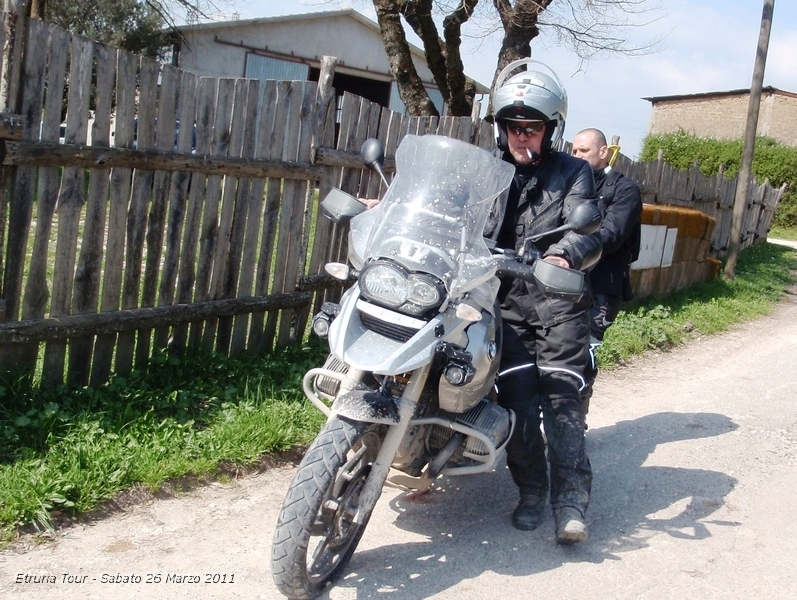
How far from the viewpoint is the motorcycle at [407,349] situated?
3.15 meters

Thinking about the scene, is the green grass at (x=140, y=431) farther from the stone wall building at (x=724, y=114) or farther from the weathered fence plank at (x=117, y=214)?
the stone wall building at (x=724, y=114)

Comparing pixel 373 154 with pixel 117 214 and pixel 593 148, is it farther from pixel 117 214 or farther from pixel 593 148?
pixel 593 148

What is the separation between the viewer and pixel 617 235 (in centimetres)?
511

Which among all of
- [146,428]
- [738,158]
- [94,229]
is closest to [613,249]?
[146,428]

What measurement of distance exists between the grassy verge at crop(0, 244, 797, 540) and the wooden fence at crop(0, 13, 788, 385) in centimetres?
19

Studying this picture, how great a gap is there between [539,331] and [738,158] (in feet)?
99.9

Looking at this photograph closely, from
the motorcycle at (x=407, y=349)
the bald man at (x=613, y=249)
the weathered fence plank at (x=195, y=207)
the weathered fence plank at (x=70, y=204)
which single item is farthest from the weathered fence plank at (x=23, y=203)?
the bald man at (x=613, y=249)

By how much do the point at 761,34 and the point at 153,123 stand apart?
457 inches

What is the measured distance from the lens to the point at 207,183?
5.31 metres

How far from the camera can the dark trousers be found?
13.5ft

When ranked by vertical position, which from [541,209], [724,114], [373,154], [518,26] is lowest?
[541,209]

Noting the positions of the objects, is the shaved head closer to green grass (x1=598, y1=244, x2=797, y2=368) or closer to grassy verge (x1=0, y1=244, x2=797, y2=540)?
grassy verge (x1=0, y1=244, x2=797, y2=540)

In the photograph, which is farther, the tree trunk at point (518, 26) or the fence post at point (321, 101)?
the tree trunk at point (518, 26)

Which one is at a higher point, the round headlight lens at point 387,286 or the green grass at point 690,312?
the round headlight lens at point 387,286
